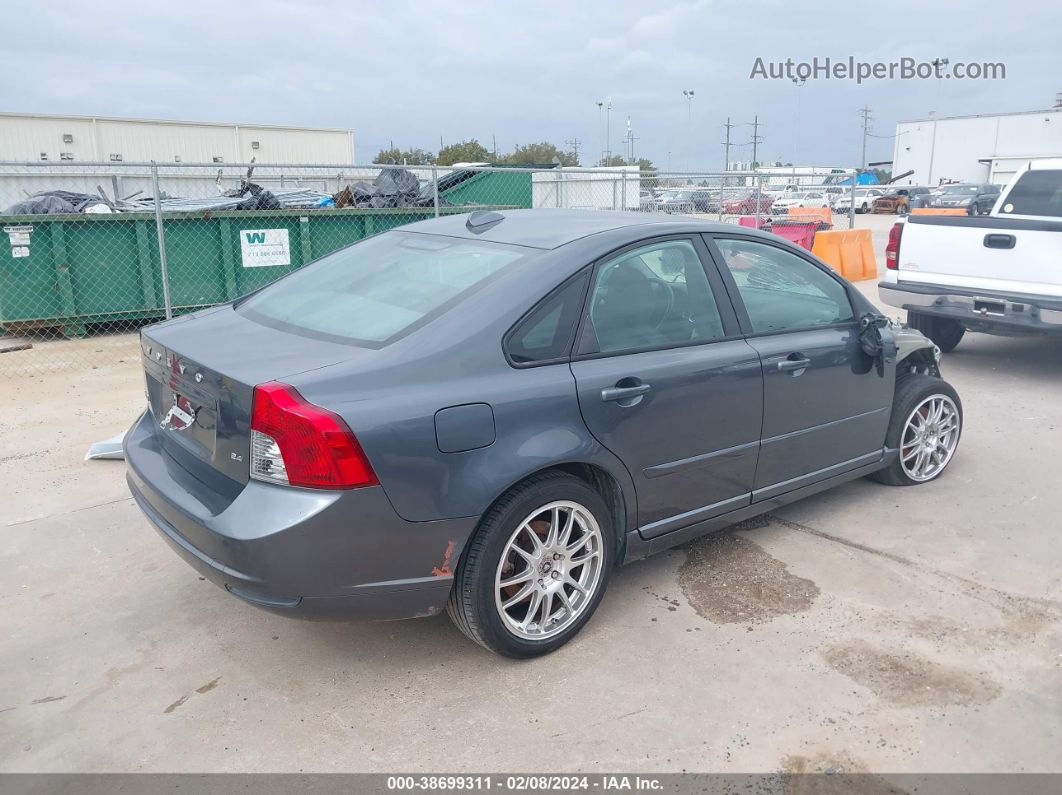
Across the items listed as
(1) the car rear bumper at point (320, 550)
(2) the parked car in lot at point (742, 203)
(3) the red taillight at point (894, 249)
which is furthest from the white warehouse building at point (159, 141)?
(1) the car rear bumper at point (320, 550)

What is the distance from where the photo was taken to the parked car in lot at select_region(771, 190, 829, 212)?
21.5m

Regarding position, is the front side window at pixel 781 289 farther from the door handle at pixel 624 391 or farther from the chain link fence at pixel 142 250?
the chain link fence at pixel 142 250

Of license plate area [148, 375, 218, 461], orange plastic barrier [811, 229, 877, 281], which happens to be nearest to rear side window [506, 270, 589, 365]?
license plate area [148, 375, 218, 461]

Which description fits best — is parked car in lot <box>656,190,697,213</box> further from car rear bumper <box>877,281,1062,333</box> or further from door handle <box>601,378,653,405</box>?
door handle <box>601,378,653,405</box>

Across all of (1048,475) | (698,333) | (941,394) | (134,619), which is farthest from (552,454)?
(1048,475)

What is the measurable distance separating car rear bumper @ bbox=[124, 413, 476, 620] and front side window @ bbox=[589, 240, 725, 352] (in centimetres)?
105

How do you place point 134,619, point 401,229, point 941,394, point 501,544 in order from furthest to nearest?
point 941,394 → point 401,229 → point 134,619 → point 501,544

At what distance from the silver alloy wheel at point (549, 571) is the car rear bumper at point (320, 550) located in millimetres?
287

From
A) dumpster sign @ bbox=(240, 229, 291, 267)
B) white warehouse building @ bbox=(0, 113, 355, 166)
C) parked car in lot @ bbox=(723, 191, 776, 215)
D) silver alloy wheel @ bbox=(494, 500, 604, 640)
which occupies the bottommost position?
silver alloy wheel @ bbox=(494, 500, 604, 640)

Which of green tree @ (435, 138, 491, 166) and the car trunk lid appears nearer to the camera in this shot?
the car trunk lid

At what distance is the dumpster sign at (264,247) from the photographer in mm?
9906

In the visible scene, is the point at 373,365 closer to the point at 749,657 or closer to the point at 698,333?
the point at 698,333

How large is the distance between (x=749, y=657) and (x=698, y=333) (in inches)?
53.2

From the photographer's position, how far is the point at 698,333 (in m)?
3.70
